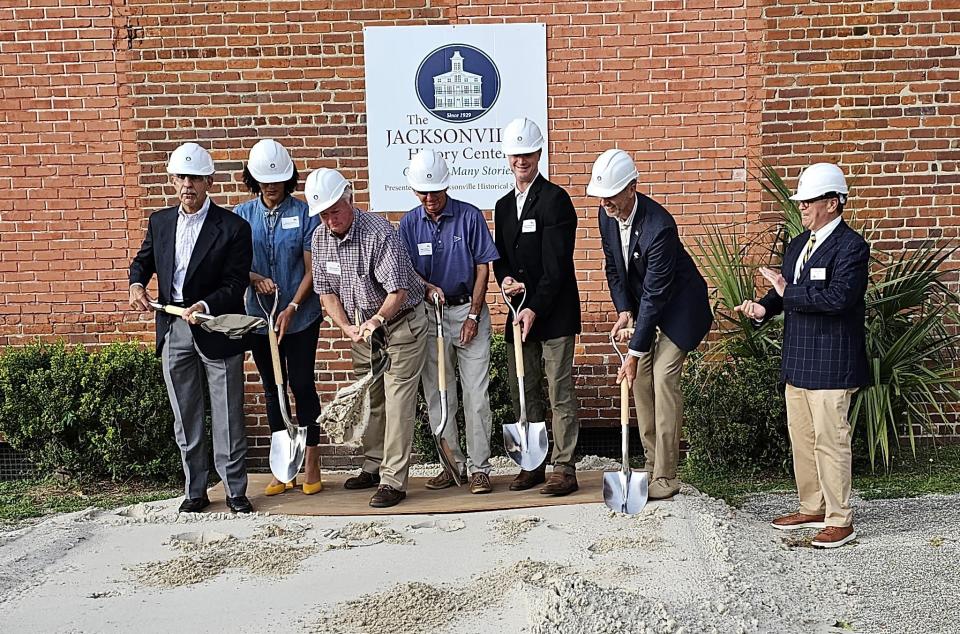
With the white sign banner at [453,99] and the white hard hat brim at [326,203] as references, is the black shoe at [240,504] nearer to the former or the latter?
→ the white hard hat brim at [326,203]

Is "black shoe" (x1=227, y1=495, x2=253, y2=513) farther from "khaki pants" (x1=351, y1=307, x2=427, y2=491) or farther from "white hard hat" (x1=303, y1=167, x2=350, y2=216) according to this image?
"white hard hat" (x1=303, y1=167, x2=350, y2=216)

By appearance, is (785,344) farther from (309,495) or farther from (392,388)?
(309,495)

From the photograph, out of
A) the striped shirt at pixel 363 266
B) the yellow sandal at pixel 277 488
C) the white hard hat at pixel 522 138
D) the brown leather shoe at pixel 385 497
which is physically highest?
the white hard hat at pixel 522 138

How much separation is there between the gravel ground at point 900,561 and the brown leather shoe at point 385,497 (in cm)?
206

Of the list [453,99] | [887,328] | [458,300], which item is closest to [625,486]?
[458,300]

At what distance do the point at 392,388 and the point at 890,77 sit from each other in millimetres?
4310

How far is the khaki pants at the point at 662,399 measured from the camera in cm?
570

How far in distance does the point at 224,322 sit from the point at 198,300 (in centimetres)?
22

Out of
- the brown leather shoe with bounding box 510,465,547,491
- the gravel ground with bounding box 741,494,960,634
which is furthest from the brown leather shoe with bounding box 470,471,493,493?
the gravel ground with bounding box 741,494,960,634

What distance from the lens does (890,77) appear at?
737 cm

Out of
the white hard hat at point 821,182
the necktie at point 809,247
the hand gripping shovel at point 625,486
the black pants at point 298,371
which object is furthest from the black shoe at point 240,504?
the white hard hat at point 821,182

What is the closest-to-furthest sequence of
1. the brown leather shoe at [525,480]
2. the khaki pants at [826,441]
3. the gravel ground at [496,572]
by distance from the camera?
the gravel ground at [496,572] → the khaki pants at [826,441] → the brown leather shoe at [525,480]

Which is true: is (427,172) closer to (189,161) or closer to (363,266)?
(363,266)

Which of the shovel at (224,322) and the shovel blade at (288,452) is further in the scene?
the shovel blade at (288,452)
